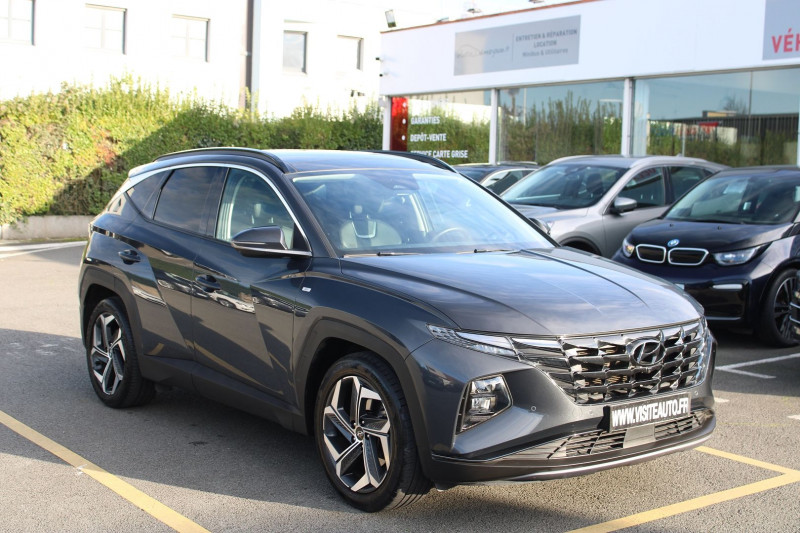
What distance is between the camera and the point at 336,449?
4840 millimetres

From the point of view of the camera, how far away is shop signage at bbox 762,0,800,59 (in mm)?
15828

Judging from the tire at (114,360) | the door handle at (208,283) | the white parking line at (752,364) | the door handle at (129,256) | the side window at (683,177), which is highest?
the side window at (683,177)

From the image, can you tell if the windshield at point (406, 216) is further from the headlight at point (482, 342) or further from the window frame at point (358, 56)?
the window frame at point (358, 56)

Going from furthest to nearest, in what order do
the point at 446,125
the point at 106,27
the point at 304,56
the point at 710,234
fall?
1. the point at 304,56
2. the point at 106,27
3. the point at 446,125
4. the point at 710,234

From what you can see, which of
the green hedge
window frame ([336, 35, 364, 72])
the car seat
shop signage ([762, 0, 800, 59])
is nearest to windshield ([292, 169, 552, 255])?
the car seat

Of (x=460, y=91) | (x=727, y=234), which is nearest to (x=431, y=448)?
(x=727, y=234)

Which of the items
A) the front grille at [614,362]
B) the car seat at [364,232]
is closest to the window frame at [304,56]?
the car seat at [364,232]

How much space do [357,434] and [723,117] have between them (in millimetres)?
14323

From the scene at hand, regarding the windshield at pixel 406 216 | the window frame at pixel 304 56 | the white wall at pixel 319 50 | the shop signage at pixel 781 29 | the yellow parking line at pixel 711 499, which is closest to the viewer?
the yellow parking line at pixel 711 499

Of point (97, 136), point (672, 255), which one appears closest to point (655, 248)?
point (672, 255)

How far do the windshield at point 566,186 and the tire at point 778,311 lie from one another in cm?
296

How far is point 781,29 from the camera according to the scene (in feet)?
52.6

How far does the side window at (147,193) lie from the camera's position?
667 centimetres

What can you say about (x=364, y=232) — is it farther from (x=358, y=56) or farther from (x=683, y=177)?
(x=358, y=56)
